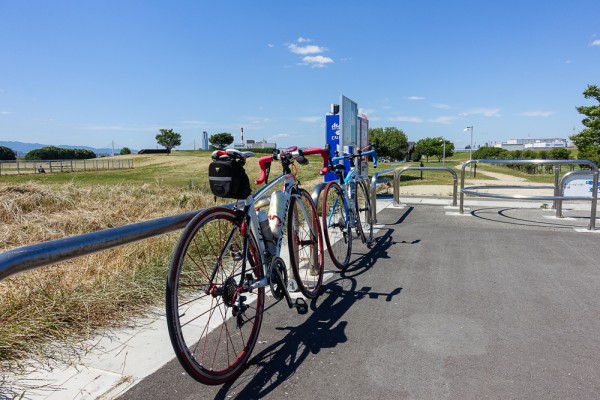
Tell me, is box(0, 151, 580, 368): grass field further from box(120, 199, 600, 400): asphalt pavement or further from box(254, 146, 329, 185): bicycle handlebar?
box(254, 146, 329, 185): bicycle handlebar

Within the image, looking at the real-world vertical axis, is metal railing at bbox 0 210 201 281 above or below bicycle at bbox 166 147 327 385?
above

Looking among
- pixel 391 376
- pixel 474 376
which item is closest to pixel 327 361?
pixel 391 376

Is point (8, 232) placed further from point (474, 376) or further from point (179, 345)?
point (474, 376)

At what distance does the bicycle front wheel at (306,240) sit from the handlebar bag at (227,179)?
80cm

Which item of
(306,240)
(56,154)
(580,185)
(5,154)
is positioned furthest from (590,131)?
(5,154)

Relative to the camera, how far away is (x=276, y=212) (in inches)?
127

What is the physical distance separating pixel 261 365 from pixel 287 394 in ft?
1.21

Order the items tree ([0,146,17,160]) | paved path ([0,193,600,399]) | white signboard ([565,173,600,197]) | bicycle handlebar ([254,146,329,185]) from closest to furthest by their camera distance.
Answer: paved path ([0,193,600,399]) → bicycle handlebar ([254,146,329,185]) → white signboard ([565,173,600,197]) → tree ([0,146,17,160])

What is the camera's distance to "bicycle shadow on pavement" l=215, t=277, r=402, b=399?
8.08 ft

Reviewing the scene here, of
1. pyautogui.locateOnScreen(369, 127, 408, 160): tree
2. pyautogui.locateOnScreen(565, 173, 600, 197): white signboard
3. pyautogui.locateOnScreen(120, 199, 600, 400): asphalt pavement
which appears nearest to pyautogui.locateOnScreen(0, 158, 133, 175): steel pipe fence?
pyautogui.locateOnScreen(369, 127, 408, 160): tree

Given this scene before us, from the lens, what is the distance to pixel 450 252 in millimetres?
5551

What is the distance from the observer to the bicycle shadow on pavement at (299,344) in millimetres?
2463

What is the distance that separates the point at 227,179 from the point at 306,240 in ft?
4.89

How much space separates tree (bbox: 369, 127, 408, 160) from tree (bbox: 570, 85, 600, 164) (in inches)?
440
